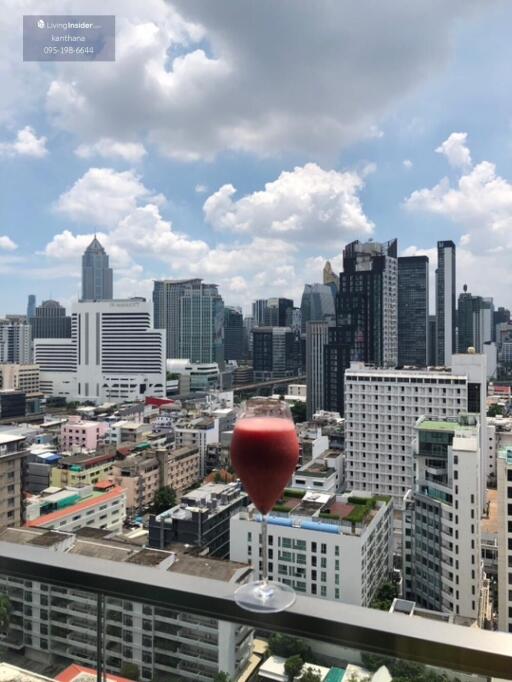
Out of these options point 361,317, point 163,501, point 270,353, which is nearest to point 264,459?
point 163,501

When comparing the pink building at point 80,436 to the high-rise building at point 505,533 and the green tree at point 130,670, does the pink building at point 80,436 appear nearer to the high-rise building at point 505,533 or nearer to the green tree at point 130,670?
the high-rise building at point 505,533

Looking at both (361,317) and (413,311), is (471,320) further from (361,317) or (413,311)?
(361,317)

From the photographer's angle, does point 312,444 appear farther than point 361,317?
No

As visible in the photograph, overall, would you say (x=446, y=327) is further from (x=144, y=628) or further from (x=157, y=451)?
(x=144, y=628)

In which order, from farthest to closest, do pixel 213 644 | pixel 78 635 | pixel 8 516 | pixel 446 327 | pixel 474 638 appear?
1. pixel 446 327
2. pixel 8 516
3. pixel 78 635
4. pixel 213 644
5. pixel 474 638

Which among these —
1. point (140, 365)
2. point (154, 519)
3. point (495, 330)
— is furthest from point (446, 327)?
point (154, 519)

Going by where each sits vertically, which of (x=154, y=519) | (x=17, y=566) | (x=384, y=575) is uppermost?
(x=17, y=566)

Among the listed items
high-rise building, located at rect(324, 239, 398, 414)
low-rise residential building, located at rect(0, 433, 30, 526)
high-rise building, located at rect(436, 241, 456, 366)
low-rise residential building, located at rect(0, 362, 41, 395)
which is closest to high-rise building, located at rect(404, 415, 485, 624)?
low-rise residential building, located at rect(0, 433, 30, 526)
